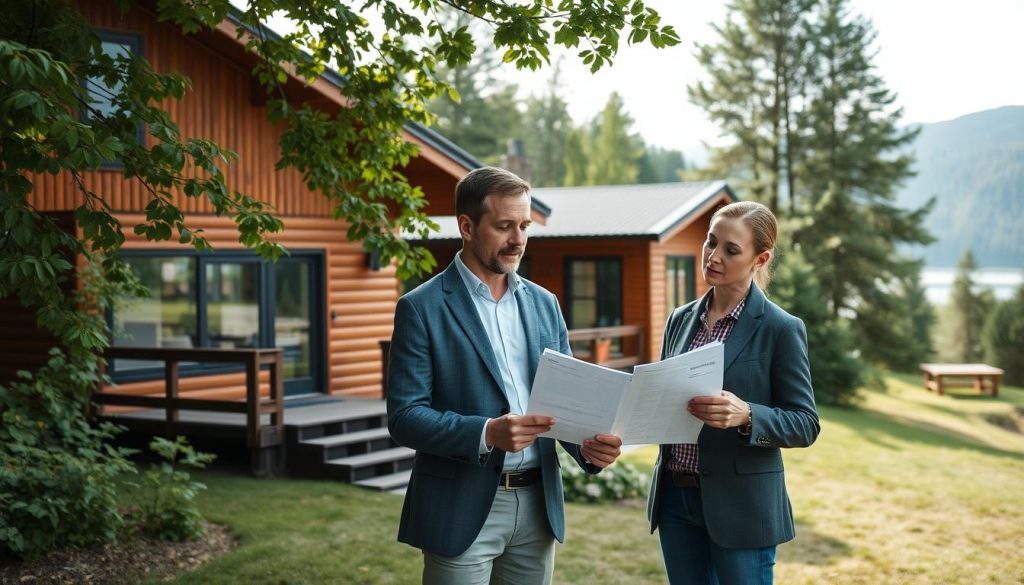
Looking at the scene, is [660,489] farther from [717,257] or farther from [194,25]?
[194,25]

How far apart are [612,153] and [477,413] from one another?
4268 cm

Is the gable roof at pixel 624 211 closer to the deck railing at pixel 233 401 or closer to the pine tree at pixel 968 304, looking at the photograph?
the deck railing at pixel 233 401

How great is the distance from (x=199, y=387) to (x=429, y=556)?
8.27 m

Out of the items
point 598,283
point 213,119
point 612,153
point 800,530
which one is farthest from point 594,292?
point 612,153

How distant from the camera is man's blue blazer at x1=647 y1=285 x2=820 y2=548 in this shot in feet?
9.43

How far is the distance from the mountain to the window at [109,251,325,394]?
501 inches

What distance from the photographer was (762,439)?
9.30ft

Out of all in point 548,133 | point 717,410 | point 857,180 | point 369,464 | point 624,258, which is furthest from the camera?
point 548,133

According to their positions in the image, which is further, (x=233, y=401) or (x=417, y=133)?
(x=417, y=133)

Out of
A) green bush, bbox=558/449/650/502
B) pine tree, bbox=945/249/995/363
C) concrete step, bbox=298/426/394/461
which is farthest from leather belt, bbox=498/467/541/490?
pine tree, bbox=945/249/995/363

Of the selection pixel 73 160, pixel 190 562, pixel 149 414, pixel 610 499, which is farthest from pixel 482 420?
pixel 149 414

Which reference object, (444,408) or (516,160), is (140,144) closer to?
(444,408)

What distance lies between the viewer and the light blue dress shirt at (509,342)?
2840 mm

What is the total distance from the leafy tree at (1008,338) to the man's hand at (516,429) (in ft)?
117
